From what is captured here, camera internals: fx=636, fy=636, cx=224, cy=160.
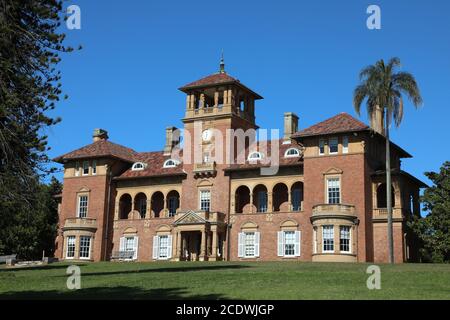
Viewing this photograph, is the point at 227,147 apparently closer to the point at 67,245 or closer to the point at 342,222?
the point at 342,222

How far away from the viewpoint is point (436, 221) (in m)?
46.7

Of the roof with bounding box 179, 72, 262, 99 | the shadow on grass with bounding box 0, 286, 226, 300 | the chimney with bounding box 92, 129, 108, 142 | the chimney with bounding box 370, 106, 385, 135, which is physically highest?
the roof with bounding box 179, 72, 262, 99

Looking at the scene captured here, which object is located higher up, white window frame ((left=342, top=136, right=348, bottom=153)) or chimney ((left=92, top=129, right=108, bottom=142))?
chimney ((left=92, top=129, right=108, bottom=142))

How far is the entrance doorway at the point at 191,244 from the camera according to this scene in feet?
181

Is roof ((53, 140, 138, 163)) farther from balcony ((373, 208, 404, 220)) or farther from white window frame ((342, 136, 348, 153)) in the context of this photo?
balcony ((373, 208, 404, 220))

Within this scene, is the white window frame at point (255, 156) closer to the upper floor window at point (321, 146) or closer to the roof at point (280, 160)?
the roof at point (280, 160)

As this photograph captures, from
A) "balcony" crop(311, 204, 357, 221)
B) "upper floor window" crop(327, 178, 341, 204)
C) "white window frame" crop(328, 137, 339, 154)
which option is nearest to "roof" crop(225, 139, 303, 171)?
"white window frame" crop(328, 137, 339, 154)

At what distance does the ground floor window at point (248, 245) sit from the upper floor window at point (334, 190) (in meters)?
7.27

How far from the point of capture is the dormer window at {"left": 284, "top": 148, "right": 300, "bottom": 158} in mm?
53281

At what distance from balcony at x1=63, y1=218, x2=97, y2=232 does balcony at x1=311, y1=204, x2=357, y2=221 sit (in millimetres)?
21488

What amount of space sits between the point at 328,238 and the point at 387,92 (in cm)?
1183

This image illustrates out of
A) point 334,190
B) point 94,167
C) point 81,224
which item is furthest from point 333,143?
point 81,224

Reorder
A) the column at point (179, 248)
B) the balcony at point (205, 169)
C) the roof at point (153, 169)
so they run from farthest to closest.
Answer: the roof at point (153, 169)
the balcony at point (205, 169)
the column at point (179, 248)

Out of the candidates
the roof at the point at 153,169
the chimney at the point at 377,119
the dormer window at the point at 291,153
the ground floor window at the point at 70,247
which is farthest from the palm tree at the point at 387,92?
the ground floor window at the point at 70,247
